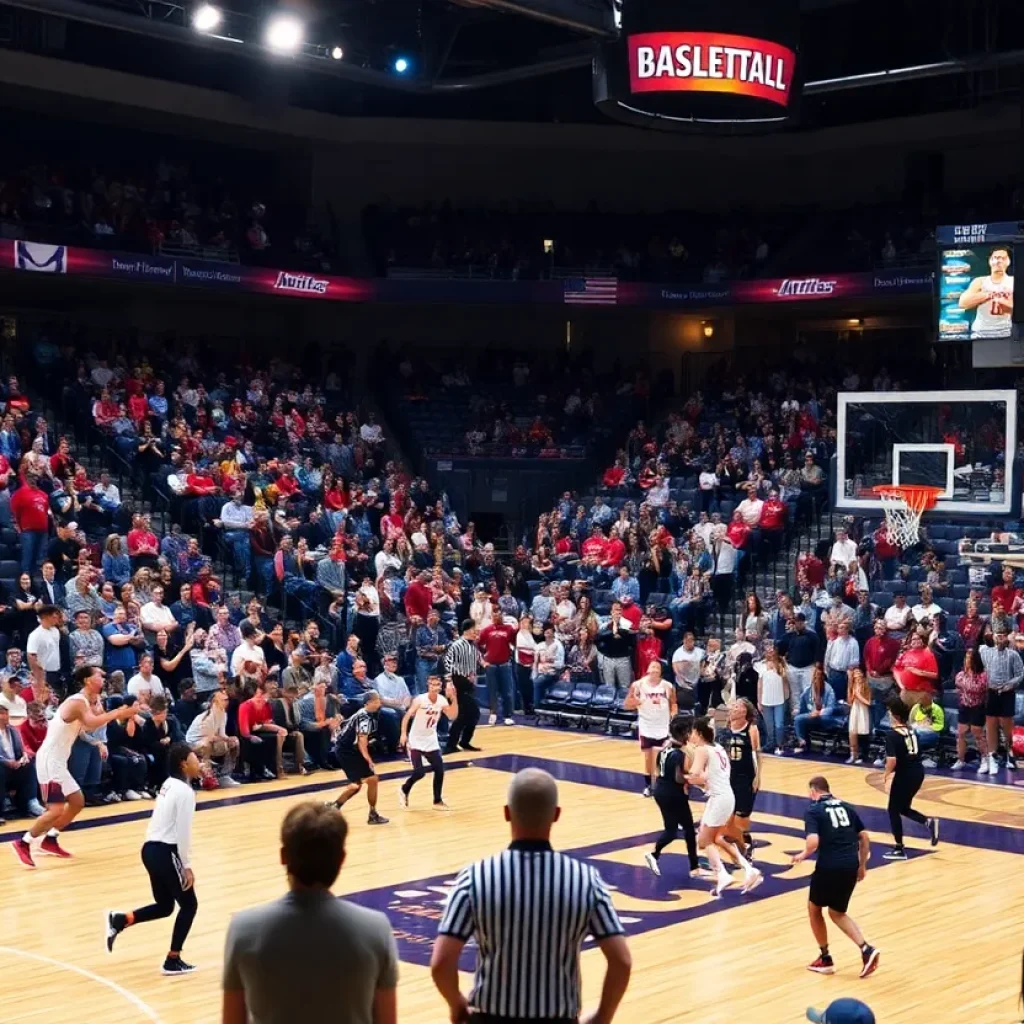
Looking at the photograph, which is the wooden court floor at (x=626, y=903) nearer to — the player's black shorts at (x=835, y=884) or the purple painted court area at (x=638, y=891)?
the purple painted court area at (x=638, y=891)

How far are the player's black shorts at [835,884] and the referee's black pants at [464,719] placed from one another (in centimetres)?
1029

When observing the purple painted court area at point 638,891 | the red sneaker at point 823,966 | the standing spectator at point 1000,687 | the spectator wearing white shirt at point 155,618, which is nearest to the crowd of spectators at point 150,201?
the spectator wearing white shirt at point 155,618

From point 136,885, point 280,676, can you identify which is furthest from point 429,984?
point 280,676

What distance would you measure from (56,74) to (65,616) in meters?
14.6

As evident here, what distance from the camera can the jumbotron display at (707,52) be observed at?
2042cm

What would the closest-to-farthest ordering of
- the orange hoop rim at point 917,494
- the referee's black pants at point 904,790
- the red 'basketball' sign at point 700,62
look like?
the referee's black pants at point 904,790 < the red 'basketball' sign at point 700,62 < the orange hoop rim at point 917,494

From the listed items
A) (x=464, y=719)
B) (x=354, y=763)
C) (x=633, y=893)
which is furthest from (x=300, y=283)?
(x=633, y=893)

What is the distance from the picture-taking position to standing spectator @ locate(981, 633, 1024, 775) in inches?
792

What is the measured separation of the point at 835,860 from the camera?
11.3 m

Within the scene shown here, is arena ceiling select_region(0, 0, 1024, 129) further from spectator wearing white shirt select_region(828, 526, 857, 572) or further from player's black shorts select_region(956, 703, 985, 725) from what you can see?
player's black shorts select_region(956, 703, 985, 725)

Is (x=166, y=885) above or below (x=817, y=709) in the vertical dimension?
above

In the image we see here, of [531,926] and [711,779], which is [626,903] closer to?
[711,779]

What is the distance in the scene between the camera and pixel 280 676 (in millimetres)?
21094

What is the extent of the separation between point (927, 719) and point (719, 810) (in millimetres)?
7328
